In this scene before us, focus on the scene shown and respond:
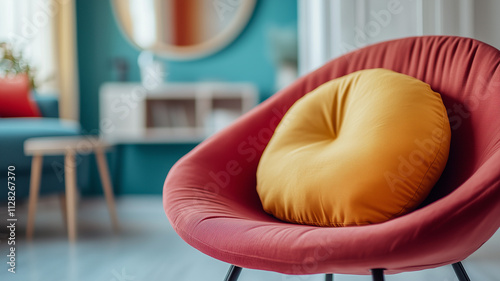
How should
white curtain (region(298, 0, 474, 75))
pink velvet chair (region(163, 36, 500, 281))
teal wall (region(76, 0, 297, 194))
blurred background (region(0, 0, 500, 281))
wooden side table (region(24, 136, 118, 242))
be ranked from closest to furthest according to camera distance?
pink velvet chair (region(163, 36, 500, 281)), white curtain (region(298, 0, 474, 75)), wooden side table (region(24, 136, 118, 242)), blurred background (region(0, 0, 500, 281)), teal wall (region(76, 0, 297, 194))

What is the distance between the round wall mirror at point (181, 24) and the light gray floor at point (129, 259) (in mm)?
1604

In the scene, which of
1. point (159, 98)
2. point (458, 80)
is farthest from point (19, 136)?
point (458, 80)

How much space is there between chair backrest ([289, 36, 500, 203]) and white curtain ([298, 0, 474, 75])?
19.3 inches

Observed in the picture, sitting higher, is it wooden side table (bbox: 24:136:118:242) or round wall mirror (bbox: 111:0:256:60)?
round wall mirror (bbox: 111:0:256:60)

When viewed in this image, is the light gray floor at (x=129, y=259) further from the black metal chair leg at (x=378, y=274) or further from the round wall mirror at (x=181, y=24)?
the round wall mirror at (x=181, y=24)

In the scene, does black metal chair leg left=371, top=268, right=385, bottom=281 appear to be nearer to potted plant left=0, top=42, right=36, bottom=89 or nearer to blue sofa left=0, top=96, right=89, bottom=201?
blue sofa left=0, top=96, right=89, bottom=201

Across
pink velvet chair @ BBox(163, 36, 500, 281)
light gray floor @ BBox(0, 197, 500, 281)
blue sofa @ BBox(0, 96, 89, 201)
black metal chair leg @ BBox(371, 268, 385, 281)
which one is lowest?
light gray floor @ BBox(0, 197, 500, 281)

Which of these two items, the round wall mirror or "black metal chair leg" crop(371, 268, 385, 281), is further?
the round wall mirror

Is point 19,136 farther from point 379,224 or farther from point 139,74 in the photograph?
point 379,224

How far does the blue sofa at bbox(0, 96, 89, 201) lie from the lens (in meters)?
2.24

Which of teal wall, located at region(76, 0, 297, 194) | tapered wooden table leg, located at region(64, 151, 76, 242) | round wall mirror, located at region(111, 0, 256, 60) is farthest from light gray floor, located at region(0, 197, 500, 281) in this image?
round wall mirror, located at region(111, 0, 256, 60)

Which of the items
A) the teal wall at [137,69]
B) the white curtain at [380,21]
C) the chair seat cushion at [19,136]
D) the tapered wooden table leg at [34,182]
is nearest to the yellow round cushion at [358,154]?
the white curtain at [380,21]

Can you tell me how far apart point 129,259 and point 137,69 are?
2.20 meters

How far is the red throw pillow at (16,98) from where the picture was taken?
2.67 meters
